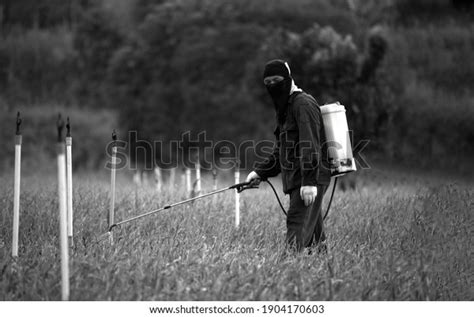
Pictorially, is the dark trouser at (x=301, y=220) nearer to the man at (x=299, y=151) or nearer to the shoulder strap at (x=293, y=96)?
the man at (x=299, y=151)

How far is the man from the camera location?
5.40 metres

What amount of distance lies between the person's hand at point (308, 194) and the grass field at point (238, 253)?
0.47 m

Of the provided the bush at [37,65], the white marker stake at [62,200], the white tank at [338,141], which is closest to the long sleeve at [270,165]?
the white tank at [338,141]

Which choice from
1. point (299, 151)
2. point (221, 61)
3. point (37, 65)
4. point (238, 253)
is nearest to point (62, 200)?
point (238, 253)

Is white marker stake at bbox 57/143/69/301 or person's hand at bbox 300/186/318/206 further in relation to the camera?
person's hand at bbox 300/186/318/206

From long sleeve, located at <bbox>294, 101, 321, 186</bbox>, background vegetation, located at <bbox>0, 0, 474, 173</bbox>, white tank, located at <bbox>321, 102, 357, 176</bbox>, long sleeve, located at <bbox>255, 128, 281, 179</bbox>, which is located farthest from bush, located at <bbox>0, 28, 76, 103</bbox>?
long sleeve, located at <bbox>294, 101, 321, 186</bbox>

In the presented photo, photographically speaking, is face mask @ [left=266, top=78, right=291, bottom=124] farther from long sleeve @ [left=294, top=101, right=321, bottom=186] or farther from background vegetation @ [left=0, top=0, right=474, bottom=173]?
background vegetation @ [left=0, top=0, right=474, bottom=173]

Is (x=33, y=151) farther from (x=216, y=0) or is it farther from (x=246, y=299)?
(x=246, y=299)

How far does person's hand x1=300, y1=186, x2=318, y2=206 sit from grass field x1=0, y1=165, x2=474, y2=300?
1.53 ft

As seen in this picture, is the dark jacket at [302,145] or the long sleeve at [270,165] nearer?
the dark jacket at [302,145]

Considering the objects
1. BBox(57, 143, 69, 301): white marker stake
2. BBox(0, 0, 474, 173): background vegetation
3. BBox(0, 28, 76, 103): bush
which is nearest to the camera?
BBox(57, 143, 69, 301): white marker stake

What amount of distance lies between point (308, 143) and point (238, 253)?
42.9 inches

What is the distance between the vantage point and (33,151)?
2233 cm

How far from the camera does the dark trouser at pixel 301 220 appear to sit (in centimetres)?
557
